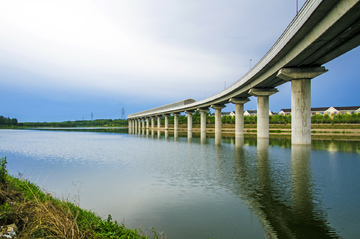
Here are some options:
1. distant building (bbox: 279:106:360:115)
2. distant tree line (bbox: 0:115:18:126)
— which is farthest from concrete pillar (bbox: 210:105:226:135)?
distant tree line (bbox: 0:115:18:126)

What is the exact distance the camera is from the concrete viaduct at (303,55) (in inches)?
746

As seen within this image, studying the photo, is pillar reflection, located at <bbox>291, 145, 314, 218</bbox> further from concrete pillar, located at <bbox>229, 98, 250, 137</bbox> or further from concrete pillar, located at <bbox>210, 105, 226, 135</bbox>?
concrete pillar, located at <bbox>210, 105, 226, 135</bbox>

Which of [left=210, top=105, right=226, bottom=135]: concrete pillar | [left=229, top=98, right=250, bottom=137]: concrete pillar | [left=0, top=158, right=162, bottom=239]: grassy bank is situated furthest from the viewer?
[left=210, top=105, right=226, bottom=135]: concrete pillar

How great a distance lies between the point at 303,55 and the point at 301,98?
6.71 meters

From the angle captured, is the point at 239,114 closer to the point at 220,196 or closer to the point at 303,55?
the point at 303,55

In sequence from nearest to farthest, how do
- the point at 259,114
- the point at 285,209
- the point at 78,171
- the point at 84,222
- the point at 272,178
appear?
1. the point at 84,222
2. the point at 285,209
3. the point at 272,178
4. the point at 78,171
5. the point at 259,114

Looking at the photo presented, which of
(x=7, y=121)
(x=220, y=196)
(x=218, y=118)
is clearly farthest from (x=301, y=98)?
(x=7, y=121)

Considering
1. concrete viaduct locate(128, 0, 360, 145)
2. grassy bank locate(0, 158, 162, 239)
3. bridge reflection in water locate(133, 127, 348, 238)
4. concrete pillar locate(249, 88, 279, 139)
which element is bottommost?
A: bridge reflection in water locate(133, 127, 348, 238)

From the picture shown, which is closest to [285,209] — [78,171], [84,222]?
[84,222]

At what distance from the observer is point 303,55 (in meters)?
26.7

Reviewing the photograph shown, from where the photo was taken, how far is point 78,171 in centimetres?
1597

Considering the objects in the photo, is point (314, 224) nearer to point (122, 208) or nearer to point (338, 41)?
point (122, 208)

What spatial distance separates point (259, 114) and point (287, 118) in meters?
52.8

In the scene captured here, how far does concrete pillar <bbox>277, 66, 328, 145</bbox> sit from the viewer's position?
31.0 metres
